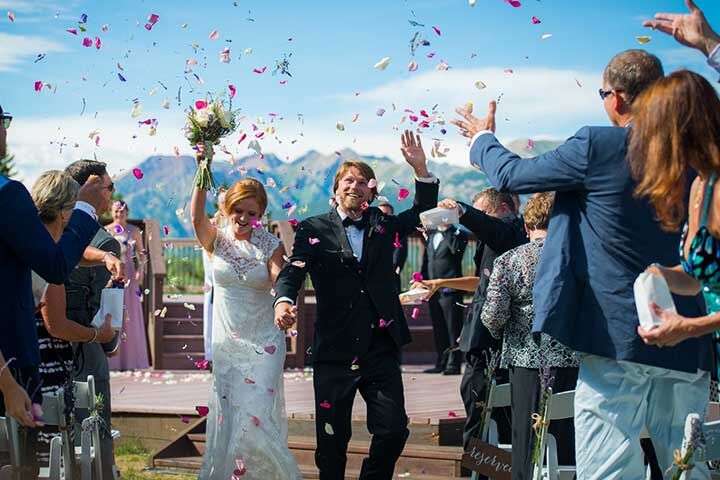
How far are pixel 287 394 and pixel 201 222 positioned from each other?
4053mm

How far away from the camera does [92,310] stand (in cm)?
661

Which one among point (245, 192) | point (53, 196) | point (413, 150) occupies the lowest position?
point (53, 196)

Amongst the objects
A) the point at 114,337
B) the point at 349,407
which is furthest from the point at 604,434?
the point at 114,337

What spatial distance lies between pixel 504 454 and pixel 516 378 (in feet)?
1.36

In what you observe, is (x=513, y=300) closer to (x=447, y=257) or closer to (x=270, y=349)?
(x=270, y=349)

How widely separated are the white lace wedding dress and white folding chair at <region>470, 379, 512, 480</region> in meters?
2.01

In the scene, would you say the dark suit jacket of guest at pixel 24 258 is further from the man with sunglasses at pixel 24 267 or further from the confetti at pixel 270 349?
the confetti at pixel 270 349

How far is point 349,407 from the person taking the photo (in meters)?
6.55

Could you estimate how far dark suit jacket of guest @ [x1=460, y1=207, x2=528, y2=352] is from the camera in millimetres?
6516

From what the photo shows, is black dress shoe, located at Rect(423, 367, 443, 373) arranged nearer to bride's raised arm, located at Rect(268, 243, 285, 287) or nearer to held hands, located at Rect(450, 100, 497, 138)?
bride's raised arm, located at Rect(268, 243, 285, 287)

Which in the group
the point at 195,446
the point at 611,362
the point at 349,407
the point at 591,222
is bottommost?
the point at 195,446

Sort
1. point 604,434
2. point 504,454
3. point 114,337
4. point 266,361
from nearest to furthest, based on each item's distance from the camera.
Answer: point 604,434 < point 504,454 < point 114,337 < point 266,361

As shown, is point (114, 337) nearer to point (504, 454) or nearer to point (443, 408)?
point (504, 454)

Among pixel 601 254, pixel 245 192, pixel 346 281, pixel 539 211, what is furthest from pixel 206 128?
pixel 601 254
